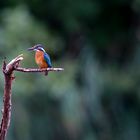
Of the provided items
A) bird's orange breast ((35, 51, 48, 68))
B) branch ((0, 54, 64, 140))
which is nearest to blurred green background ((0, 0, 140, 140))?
bird's orange breast ((35, 51, 48, 68))

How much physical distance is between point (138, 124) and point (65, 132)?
3.43ft

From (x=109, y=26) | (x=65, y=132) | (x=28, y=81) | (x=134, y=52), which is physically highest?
(x=109, y=26)

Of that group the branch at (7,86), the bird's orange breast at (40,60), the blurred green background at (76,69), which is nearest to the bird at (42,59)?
the bird's orange breast at (40,60)

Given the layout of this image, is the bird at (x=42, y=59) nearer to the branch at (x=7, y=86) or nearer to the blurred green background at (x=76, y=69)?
the branch at (x=7, y=86)

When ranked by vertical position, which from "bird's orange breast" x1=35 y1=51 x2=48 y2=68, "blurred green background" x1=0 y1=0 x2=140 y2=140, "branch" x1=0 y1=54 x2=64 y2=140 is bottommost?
"branch" x1=0 y1=54 x2=64 y2=140

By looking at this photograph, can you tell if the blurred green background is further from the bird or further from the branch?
the branch

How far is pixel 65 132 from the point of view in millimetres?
8094

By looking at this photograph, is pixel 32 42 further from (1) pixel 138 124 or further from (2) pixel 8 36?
(1) pixel 138 124

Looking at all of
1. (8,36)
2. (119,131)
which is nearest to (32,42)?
(8,36)

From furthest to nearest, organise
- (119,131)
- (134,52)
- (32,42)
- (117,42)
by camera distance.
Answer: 1. (117,42)
2. (134,52)
3. (119,131)
4. (32,42)

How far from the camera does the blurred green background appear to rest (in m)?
7.94

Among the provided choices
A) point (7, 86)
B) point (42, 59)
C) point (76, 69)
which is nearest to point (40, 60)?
point (42, 59)

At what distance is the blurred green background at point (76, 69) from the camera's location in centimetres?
794

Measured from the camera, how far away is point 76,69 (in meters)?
8.80
